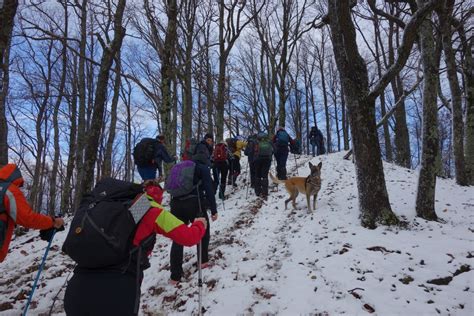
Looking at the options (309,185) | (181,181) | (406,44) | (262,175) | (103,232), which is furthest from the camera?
(262,175)

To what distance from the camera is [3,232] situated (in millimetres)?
3406

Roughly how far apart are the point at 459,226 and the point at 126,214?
6704mm

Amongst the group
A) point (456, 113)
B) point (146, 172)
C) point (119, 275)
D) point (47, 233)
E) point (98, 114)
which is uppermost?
point (98, 114)

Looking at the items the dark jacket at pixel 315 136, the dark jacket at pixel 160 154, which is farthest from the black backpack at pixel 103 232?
the dark jacket at pixel 315 136

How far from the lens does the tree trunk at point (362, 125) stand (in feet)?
20.4

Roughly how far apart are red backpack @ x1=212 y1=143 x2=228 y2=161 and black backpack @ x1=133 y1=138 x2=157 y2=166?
3.27 m

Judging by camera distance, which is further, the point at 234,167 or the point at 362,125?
the point at 234,167

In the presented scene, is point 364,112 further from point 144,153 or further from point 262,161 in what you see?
point 144,153

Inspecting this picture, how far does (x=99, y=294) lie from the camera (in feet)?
7.53

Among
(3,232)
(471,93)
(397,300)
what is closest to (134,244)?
(3,232)

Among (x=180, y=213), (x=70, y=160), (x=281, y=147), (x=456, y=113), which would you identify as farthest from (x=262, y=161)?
(x=70, y=160)

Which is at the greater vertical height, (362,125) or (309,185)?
(362,125)

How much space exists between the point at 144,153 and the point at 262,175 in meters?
4.30

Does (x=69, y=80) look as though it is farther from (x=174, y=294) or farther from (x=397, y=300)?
(x=397, y=300)
